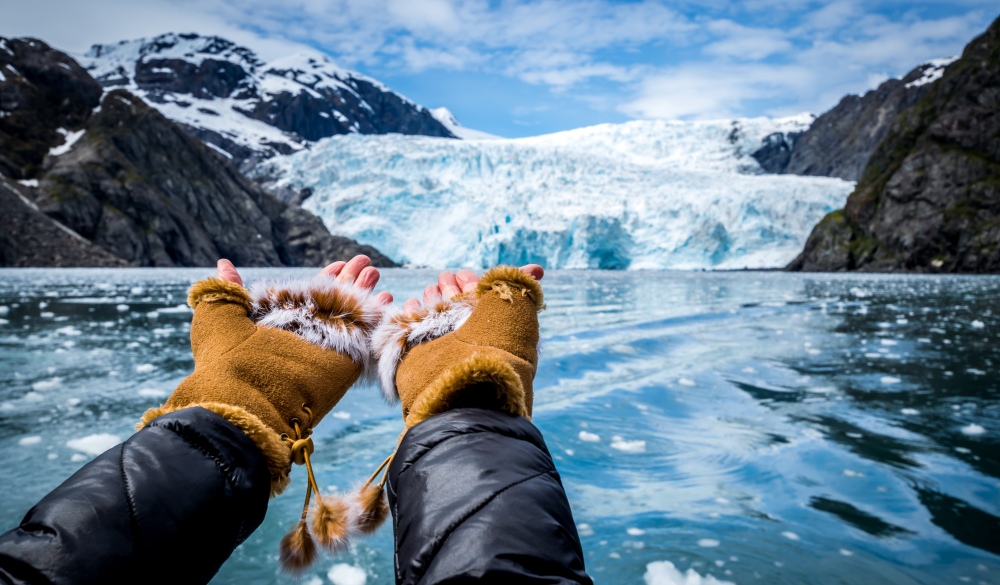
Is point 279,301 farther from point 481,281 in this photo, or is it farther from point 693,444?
point 693,444

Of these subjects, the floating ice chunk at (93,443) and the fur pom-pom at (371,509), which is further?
the floating ice chunk at (93,443)

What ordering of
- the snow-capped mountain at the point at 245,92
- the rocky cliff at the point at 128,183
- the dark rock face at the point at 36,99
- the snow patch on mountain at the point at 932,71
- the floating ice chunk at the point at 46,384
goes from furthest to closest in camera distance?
the snow-capped mountain at the point at 245,92, the snow patch on mountain at the point at 932,71, the dark rock face at the point at 36,99, the rocky cliff at the point at 128,183, the floating ice chunk at the point at 46,384

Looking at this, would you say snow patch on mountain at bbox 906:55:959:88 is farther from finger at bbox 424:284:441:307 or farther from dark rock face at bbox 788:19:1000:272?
finger at bbox 424:284:441:307

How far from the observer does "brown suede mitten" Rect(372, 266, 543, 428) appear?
41.8 inches

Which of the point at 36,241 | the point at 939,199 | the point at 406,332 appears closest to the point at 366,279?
the point at 406,332

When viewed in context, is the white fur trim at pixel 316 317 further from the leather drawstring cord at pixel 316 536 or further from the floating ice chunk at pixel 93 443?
the floating ice chunk at pixel 93 443

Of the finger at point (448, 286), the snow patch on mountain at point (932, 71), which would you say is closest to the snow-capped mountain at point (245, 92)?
the snow patch on mountain at point (932, 71)

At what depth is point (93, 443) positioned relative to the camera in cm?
263

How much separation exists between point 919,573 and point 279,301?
2063 mm

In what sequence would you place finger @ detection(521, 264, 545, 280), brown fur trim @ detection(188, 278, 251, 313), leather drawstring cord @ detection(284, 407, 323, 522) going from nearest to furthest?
leather drawstring cord @ detection(284, 407, 323, 522)
brown fur trim @ detection(188, 278, 251, 313)
finger @ detection(521, 264, 545, 280)

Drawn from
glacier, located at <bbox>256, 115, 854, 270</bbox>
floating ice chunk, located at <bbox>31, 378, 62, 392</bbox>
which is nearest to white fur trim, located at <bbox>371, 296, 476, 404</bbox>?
floating ice chunk, located at <bbox>31, 378, 62, 392</bbox>

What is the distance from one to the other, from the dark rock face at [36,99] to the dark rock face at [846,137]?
239ft

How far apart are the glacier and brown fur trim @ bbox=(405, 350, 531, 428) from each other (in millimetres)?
32638

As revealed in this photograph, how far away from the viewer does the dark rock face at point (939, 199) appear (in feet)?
116
